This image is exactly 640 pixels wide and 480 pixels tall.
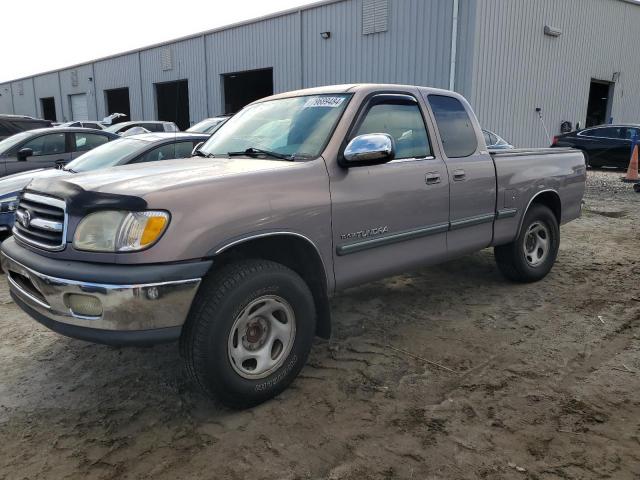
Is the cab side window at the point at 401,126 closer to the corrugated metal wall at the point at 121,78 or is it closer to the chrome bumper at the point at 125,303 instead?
the chrome bumper at the point at 125,303

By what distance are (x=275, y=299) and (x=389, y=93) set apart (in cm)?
189

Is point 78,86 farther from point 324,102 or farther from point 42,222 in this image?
point 42,222

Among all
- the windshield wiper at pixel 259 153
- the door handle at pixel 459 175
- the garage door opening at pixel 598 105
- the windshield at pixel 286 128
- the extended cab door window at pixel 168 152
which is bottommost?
the door handle at pixel 459 175

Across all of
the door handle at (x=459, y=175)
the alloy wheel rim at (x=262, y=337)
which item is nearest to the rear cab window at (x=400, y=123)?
the door handle at (x=459, y=175)

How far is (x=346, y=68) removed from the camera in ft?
58.6

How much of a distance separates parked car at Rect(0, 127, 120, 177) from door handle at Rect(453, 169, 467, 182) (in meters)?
5.75

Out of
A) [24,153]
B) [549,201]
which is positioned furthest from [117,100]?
[549,201]

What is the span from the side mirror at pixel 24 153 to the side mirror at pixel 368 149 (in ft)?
21.1

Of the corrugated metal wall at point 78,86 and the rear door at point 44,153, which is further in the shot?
the corrugated metal wall at point 78,86

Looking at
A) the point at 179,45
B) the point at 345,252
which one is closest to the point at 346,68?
the point at 179,45

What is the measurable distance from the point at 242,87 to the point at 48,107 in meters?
23.1

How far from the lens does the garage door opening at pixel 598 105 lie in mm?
22078

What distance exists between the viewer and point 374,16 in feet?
54.6

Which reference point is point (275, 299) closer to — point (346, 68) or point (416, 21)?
point (416, 21)
